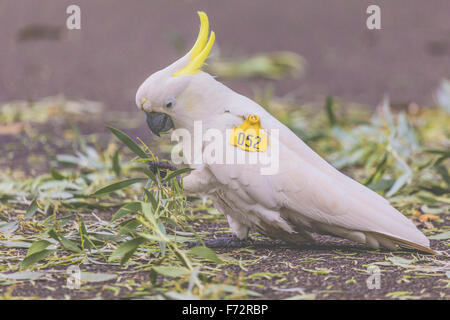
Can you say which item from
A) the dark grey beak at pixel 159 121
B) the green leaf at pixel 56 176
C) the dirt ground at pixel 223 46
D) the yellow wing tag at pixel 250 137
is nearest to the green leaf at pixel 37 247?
the dark grey beak at pixel 159 121

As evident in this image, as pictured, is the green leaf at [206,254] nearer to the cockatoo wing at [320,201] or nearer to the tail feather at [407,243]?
the cockatoo wing at [320,201]

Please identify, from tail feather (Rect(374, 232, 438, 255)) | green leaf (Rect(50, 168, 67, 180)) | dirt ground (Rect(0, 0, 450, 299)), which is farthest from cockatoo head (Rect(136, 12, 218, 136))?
dirt ground (Rect(0, 0, 450, 299))

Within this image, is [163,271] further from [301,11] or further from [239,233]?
[301,11]

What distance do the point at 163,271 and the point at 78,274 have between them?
30 cm

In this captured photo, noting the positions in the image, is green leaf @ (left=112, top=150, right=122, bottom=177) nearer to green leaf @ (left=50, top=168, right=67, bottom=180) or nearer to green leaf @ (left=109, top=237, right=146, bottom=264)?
green leaf @ (left=50, top=168, right=67, bottom=180)

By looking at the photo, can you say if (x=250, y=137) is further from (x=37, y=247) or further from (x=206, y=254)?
(x=37, y=247)

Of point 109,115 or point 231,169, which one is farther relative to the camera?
point 109,115

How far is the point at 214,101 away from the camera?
2.27 meters

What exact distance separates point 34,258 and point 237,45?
14.2ft

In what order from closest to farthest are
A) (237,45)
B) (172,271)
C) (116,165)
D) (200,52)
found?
(172,271) → (200,52) → (116,165) → (237,45)

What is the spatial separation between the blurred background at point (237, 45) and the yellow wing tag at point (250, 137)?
3082 millimetres

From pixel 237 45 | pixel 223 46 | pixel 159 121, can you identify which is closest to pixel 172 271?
pixel 159 121

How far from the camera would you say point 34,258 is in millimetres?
2074
